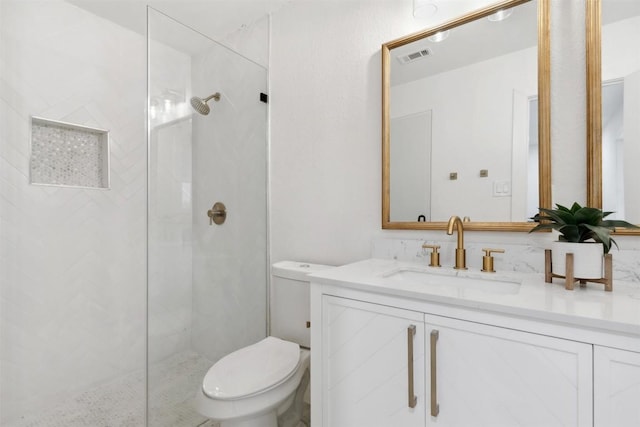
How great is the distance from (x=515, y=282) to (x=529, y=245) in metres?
0.20

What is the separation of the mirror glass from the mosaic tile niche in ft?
8.06

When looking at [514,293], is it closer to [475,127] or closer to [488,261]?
[488,261]

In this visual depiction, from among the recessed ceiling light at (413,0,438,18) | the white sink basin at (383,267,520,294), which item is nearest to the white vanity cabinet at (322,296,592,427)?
the white sink basin at (383,267,520,294)

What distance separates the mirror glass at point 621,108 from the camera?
3.33 ft

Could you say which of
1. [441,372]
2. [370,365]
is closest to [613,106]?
[441,372]

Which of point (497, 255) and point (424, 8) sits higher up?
point (424, 8)

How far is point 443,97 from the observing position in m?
1.37

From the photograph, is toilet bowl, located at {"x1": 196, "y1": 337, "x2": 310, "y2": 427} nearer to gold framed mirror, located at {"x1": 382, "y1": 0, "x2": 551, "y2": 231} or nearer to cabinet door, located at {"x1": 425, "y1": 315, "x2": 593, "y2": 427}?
cabinet door, located at {"x1": 425, "y1": 315, "x2": 593, "y2": 427}

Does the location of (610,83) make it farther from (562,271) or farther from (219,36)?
(219,36)

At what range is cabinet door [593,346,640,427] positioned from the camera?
65 centimetres

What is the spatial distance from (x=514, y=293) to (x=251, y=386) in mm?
958

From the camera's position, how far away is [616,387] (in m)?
0.67

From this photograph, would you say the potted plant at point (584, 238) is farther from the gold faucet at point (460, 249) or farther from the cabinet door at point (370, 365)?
the cabinet door at point (370, 365)

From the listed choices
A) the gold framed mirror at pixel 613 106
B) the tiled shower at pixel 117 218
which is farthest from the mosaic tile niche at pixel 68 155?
the gold framed mirror at pixel 613 106
